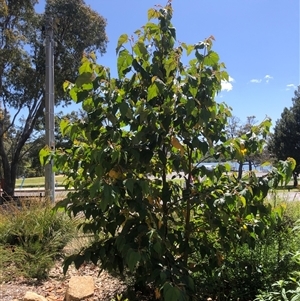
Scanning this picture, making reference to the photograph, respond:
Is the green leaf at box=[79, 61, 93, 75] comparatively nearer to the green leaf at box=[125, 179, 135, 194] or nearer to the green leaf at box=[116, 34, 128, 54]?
the green leaf at box=[116, 34, 128, 54]

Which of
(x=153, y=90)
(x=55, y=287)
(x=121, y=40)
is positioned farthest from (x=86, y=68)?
(x=55, y=287)

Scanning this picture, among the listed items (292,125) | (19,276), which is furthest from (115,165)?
(292,125)

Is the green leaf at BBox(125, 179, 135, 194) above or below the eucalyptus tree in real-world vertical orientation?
below

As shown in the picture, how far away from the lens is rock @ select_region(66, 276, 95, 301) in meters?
3.26

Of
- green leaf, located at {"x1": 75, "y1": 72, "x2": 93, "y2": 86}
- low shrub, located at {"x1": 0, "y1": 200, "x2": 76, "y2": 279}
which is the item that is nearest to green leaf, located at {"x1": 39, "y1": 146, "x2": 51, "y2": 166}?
green leaf, located at {"x1": 75, "y1": 72, "x2": 93, "y2": 86}

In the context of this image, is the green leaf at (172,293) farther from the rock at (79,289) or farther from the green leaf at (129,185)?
the rock at (79,289)

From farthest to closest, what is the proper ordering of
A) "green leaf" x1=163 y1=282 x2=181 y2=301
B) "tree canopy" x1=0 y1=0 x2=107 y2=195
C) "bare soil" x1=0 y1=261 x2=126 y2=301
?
"tree canopy" x1=0 y1=0 x2=107 y2=195 < "bare soil" x1=0 y1=261 x2=126 y2=301 < "green leaf" x1=163 y1=282 x2=181 y2=301

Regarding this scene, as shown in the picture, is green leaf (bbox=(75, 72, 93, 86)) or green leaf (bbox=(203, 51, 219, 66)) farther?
green leaf (bbox=(203, 51, 219, 66))

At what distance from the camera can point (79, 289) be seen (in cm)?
333

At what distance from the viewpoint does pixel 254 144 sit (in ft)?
8.07

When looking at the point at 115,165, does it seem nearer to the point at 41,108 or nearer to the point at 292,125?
the point at 41,108

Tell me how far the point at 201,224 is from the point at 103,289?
161 cm

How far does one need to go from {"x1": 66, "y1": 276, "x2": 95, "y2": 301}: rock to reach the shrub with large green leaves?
3.16 ft

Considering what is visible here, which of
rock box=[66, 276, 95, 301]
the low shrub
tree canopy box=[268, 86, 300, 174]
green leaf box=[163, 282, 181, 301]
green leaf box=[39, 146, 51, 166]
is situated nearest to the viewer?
green leaf box=[163, 282, 181, 301]
